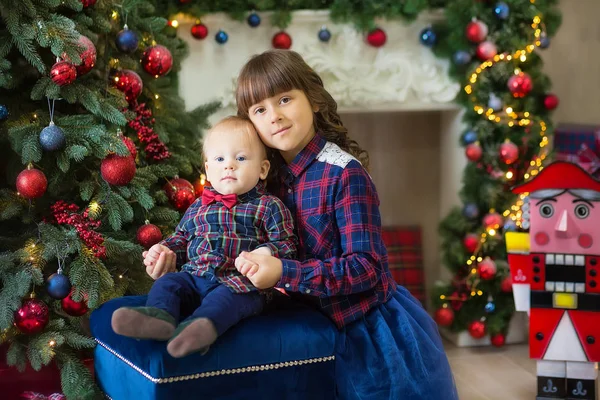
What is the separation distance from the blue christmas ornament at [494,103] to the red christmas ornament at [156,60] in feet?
4.99

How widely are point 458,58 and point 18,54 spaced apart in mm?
1934

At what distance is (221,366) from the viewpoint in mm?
1753

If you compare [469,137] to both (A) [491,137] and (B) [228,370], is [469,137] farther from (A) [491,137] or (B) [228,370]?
(B) [228,370]

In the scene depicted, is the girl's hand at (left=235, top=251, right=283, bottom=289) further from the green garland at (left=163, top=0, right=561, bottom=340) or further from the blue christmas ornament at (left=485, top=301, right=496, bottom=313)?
the blue christmas ornament at (left=485, top=301, right=496, bottom=313)

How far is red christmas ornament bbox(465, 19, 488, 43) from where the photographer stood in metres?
3.49

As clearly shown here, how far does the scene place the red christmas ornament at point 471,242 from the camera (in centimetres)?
361

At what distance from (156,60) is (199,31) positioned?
55 centimetres

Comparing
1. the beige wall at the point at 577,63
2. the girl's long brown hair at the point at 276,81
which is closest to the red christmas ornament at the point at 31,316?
the girl's long brown hair at the point at 276,81

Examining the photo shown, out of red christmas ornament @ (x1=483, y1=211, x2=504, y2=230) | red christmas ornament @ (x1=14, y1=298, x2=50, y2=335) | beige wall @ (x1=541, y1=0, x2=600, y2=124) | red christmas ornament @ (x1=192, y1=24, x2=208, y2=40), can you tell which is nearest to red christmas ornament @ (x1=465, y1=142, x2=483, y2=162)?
red christmas ornament @ (x1=483, y1=211, x2=504, y2=230)

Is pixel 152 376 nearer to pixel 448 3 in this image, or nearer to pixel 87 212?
pixel 87 212

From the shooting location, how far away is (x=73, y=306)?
2490 millimetres

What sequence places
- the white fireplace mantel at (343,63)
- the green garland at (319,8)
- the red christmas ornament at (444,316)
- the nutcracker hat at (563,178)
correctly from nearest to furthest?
the nutcracker hat at (563,178), the green garland at (319,8), the white fireplace mantel at (343,63), the red christmas ornament at (444,316)

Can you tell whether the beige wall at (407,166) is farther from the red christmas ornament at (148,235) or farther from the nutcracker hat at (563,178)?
the red christmas ornament at (148,235)

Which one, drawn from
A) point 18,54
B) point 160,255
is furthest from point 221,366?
point 18,54
